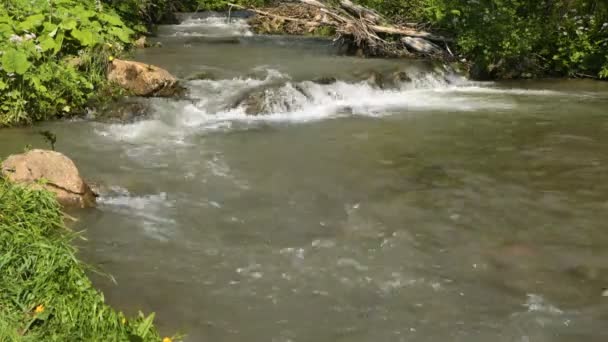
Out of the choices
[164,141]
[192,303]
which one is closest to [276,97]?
[164,141]

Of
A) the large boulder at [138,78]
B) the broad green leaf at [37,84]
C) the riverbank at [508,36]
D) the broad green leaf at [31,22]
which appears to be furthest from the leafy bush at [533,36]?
the broad green leaf at [37,84]

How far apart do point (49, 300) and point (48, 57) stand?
686 cm

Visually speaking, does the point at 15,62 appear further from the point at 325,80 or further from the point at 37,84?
the point at 325,80

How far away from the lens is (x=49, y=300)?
12.4ft

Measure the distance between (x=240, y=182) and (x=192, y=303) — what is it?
292cm

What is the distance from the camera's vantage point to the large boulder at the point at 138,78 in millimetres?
10852

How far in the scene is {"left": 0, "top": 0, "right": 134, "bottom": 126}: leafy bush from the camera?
908 centimetres

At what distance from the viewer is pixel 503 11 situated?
14242 mm

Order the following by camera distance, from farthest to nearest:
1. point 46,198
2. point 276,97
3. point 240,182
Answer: point 276,97 → point 240,182 → point 46,198

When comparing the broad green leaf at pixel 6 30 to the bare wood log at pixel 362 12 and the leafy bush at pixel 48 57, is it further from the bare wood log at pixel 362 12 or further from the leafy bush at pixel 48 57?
the bare wood log at pixel 362 12

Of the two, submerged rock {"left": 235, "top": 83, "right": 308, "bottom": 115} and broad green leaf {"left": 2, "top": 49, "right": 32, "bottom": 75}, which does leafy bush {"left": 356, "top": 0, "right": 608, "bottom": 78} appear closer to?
submerged rock {"left": 235, "top": 83, "right": 308, "bottom": 115}

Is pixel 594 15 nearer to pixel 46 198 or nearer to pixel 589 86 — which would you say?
pixel 589 86

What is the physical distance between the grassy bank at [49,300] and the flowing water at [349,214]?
56cm

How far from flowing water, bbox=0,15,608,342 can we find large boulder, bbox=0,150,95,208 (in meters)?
0.23
